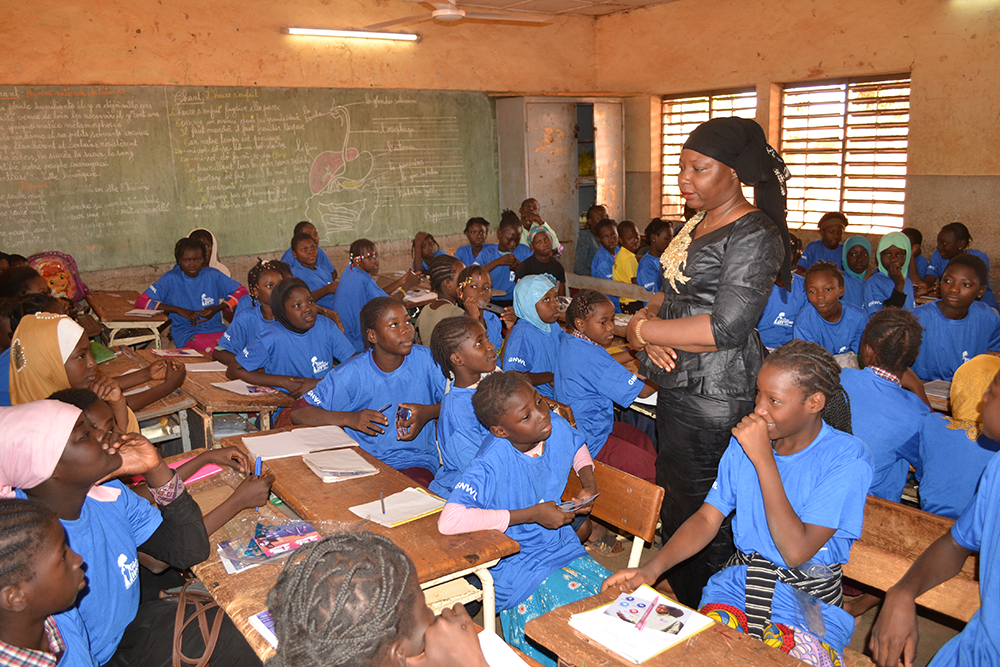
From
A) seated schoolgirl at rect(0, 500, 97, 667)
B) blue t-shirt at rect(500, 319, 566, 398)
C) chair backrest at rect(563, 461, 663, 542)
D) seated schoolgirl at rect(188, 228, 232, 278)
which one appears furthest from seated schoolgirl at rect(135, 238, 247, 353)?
seated schoolgirl at rect(0, 500, 97, 667)

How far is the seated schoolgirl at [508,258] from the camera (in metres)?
6.67

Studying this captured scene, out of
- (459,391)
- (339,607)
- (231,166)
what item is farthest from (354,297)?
(339,607)

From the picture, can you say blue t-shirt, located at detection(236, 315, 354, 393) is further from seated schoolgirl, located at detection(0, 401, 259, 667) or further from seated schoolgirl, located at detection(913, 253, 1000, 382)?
seated schoolgirl, located at detection(913, 253, 1000, 382)

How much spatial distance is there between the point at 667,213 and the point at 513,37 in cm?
318

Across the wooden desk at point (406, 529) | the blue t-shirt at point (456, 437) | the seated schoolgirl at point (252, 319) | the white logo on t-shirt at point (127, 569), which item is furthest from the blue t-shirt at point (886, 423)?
the seated schoolgirl at point (252, 319)

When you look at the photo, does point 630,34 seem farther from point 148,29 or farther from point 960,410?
point 960,410

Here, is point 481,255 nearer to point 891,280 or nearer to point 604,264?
point 604,264

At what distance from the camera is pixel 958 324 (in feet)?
13.2

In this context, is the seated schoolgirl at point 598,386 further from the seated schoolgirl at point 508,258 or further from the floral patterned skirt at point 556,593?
the seated schoolgirl at point 508,258

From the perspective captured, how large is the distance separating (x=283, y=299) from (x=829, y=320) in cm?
316

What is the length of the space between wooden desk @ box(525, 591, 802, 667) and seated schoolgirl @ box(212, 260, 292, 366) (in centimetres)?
291

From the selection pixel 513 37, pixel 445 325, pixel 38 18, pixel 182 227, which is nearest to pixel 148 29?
pixel 38 18

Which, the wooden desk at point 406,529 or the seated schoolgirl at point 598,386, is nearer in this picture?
the wooden desk at point 406,529

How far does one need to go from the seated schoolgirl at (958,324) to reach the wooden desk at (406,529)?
129 inches
